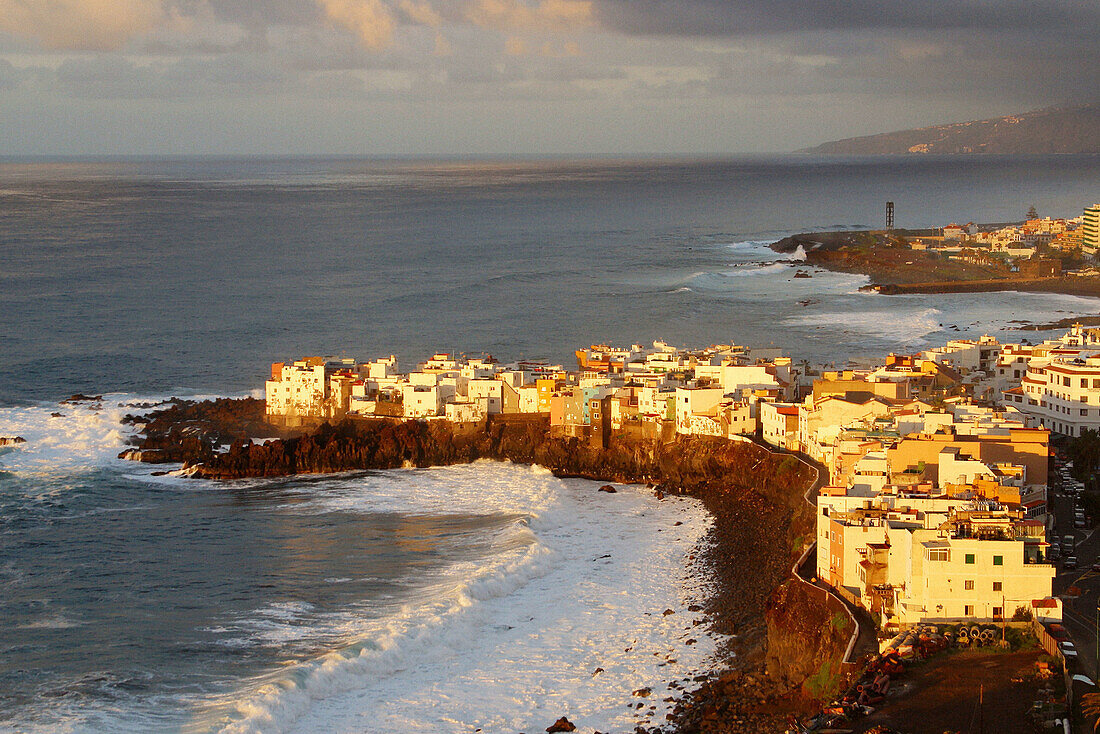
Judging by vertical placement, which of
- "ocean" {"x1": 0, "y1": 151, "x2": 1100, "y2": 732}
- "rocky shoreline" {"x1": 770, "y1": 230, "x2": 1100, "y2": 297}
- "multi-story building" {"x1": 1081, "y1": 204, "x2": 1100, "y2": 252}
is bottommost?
"ocean" {"x1": 0, "y1": 151, "x2": 1100, "y2": 732}

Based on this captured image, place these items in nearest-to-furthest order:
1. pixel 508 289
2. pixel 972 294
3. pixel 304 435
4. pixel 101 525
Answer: pixel 101 525 < pixel 304 435 < pixel 972 294 < pixel 508 289

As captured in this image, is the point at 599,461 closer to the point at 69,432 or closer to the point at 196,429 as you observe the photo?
the point at 196,429

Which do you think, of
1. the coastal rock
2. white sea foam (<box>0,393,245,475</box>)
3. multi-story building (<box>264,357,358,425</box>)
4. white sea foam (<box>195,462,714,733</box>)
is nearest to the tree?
white sea foam (<box>195,462,714,733</box>)

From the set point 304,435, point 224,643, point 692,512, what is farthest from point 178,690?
point 304,435

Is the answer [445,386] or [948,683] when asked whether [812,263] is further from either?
[948,683]

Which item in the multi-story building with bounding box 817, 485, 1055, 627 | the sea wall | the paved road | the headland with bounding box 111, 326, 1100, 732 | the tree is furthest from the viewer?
the sea wall

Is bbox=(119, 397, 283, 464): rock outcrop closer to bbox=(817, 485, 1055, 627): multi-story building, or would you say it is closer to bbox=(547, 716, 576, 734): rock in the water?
Answer: bbox=(547, 716, 576, 734): rock in the water

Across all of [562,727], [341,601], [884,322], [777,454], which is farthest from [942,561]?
[884,322]
